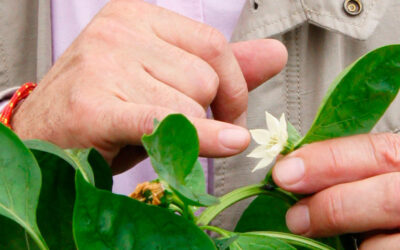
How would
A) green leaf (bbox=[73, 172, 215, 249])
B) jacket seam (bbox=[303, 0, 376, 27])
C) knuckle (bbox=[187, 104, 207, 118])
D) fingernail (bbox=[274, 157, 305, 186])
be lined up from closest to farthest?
green leaf (bbox=[73, 172, 215, 249]) → fingernail (bbox=[274, 157, 305, 186]) → knuckle (bbox=[187, 104, 207, 118]) → jacket seam (bbox=[303, 0, 376, 27])

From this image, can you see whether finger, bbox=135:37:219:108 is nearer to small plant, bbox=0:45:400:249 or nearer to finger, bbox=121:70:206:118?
finger, bbox=121:70:206:118

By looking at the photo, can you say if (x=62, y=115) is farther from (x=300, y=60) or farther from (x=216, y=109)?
(x=300, y=60)

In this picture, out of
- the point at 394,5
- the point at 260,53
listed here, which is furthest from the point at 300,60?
the point at 260,53

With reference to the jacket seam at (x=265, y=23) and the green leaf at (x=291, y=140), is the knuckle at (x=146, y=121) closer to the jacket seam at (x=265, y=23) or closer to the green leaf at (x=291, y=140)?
the green leaf at (x=291, y=140)

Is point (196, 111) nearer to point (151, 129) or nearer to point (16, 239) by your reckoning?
→ point (151, 129)

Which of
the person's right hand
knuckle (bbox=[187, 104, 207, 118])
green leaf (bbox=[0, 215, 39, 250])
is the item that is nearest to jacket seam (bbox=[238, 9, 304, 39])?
the person's right hand

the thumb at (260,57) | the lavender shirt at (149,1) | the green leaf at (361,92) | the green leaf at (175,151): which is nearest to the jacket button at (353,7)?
the lavender shirt at (149,1)
